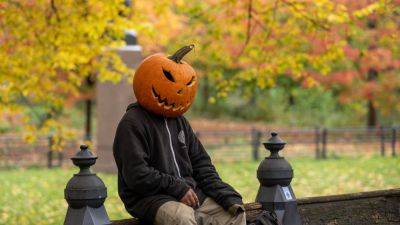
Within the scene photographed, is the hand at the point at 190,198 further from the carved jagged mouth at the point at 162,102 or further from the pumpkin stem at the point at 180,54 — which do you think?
the pumpkin stem at the point at 180,54

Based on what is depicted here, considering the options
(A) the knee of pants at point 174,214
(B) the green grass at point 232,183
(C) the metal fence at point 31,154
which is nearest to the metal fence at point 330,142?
(B) the green grass at point 232,183

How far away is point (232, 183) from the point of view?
12.8 metres

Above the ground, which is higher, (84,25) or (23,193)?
(84,25)

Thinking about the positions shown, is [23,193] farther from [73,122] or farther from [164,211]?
[73,122]

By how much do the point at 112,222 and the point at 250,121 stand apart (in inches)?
1201

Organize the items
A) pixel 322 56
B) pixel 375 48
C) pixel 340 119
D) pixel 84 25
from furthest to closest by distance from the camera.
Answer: pixel 340 119, pixel 375 48, pixel 322 56, pixel 84 25

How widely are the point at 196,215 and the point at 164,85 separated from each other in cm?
84

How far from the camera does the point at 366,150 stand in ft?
66.1

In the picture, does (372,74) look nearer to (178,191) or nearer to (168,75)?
(168,75)

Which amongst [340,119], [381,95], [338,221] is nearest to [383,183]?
[338,221]

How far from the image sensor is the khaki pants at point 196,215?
13.1 feet

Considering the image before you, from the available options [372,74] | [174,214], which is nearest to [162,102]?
[174,214]

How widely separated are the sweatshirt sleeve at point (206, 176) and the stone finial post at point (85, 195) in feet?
2.63

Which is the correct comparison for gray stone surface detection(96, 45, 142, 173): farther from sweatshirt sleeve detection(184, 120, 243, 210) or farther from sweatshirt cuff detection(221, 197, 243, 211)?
sweatshirt cuff detection(221, 197, 243, 211)
